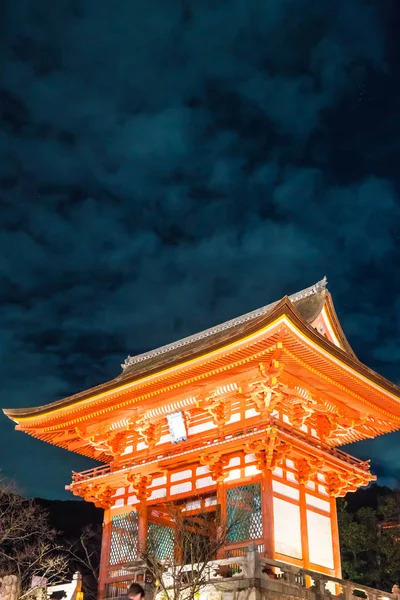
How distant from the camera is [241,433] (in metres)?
17.6

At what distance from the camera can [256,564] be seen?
14.5 metres

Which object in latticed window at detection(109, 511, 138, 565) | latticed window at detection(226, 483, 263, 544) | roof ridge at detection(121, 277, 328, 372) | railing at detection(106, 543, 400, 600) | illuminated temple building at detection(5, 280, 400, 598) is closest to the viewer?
railing at detection(106, 543, 400, 600)

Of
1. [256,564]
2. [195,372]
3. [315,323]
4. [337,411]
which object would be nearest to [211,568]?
[256,564]

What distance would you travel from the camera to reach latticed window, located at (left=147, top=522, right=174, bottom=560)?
20.3 metres

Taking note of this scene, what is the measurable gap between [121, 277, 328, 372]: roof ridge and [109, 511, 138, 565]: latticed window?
28.7 ft

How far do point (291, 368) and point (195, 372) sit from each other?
9.49ft

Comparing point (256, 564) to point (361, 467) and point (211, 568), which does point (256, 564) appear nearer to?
point (211, 568)

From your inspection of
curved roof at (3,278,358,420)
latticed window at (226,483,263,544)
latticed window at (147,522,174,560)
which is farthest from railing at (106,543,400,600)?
curved roof at (3,278,358,420)

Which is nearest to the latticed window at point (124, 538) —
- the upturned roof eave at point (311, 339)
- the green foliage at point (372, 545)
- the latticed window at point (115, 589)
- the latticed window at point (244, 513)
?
the latticed window at point (115, 589)

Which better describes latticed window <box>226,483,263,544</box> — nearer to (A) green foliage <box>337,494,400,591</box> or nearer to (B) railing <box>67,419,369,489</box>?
(B) railing <box>67,419,369,489</box>

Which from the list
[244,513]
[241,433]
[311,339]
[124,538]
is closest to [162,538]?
[124,538]

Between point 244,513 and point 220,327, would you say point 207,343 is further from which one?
point 220,327

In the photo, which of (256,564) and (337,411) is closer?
(256,564)

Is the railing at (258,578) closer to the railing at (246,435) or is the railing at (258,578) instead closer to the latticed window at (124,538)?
the latticed window at (124,538)
